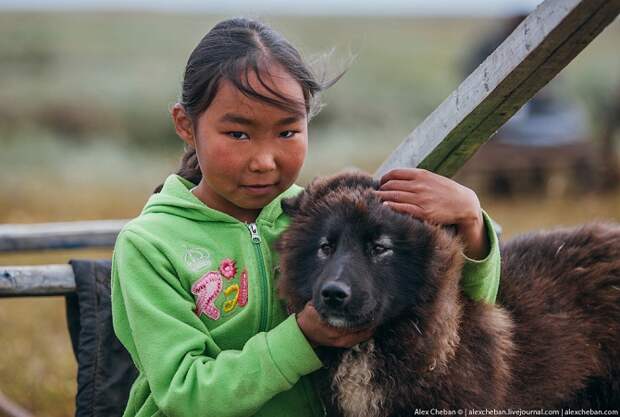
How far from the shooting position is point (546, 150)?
14.1 metres

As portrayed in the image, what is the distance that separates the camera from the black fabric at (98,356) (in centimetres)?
376

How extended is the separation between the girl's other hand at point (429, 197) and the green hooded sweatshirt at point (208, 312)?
0.58 feet

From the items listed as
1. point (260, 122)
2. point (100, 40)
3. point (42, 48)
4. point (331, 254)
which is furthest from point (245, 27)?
point (100, 40)

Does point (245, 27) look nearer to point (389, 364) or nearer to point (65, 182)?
point (389, 364)

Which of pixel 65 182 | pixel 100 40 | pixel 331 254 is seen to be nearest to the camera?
pixel 331 254

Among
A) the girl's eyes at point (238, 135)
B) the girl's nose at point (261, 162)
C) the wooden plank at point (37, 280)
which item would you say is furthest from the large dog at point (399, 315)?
the wooden plank at point (37, 280)

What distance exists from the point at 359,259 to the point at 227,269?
45 centimetres

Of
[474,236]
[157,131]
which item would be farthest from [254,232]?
[157,131]

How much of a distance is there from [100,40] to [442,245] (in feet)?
107

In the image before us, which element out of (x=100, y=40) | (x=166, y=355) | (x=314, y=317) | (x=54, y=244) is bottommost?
(x=100, y=40)

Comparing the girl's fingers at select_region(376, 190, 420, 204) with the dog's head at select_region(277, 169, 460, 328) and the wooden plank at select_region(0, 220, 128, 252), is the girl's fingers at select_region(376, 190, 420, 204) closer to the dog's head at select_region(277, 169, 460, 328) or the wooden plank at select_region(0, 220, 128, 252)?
the dog's head at select_region(277, 169, 460, 328)

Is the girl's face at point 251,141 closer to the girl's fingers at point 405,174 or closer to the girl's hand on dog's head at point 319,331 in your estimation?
the girl's fingers at point 405,174

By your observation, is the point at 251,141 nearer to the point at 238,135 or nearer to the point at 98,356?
the point at 238,135

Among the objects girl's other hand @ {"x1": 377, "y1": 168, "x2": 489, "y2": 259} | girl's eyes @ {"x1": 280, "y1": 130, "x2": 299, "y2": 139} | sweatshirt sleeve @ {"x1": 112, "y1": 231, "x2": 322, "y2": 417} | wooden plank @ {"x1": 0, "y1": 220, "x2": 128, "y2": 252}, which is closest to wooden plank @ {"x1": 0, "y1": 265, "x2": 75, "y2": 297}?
wooden plank @ {"x1": 0, "y1": 220, "x2": 128, "y2": 252}
